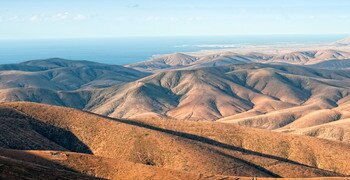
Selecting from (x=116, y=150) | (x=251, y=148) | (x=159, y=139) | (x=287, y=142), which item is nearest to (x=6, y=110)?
(x=116, y=150)

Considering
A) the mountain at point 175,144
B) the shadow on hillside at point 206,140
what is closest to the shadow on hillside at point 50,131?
the mountain at point 175,144

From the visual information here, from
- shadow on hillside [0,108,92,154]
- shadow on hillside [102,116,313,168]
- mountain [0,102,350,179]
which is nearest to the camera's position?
mountain [0,102,350,179]

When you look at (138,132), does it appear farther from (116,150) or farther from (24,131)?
(24,131)

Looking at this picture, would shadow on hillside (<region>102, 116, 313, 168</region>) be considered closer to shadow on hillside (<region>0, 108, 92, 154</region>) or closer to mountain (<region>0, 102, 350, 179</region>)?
mountain (<region>0, 102, 350, 179</region>)

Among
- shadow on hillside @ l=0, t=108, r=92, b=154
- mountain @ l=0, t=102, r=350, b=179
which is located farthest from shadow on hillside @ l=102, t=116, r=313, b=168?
shadow on hillside @ l=0, t=108, r=92, b=154

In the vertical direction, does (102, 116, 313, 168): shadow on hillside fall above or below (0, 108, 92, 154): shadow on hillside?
below

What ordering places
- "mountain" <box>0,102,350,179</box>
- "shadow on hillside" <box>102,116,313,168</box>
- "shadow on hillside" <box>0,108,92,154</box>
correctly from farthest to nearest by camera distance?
"shadow on hillside" <box>102,116,313,168</box>
"shadow on hillside" <box>0,108,92,154</box>
"mountain" <box>0,102,350,179</box>

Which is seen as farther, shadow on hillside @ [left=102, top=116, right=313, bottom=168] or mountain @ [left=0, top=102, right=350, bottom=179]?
shadow on hillside @ [left=102, top=116, right=313, bottom=168]

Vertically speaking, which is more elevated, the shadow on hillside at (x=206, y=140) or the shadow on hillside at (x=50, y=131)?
the shadow on hillside at (x=50, y=131)

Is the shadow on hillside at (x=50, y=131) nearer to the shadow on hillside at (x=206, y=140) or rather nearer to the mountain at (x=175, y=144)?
the mountain at (x=175, y=144)
